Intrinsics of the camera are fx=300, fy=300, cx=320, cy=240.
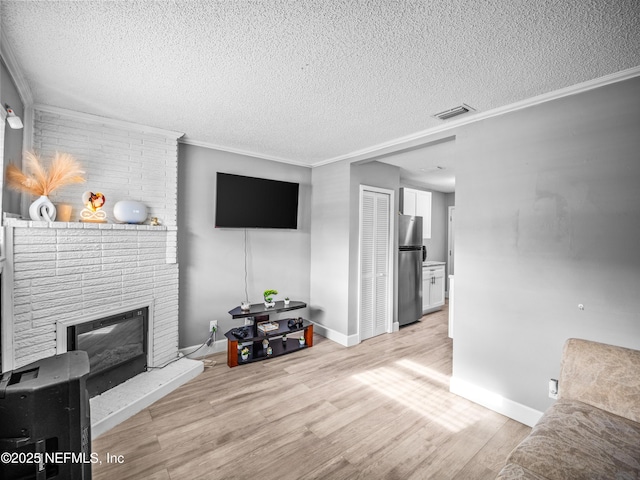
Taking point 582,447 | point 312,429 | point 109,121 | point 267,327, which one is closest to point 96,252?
point 109,121

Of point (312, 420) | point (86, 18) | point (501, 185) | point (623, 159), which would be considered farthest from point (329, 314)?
point (86, 18)

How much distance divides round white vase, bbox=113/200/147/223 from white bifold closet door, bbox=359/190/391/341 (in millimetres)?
2539

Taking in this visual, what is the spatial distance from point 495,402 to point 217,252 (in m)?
3.15

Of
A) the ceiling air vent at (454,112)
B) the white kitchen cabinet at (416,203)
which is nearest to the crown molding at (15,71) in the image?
the ceiling air vent at (454,112)

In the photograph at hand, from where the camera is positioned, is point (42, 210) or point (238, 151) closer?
point (42, 210)

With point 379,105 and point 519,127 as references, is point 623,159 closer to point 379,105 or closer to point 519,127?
point 519,127

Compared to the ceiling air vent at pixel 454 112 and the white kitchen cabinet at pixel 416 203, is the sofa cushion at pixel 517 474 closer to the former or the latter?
the ceiling air vent at pixel 454 112

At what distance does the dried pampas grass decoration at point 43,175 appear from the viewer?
2182 millimetres

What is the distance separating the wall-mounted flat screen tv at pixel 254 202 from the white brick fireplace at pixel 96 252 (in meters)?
0.54

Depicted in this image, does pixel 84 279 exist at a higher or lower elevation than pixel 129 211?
lower

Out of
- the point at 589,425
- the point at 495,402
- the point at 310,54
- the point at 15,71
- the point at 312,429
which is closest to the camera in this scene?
the point at 589,425

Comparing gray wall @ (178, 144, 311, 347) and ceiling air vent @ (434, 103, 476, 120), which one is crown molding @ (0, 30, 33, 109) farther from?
ceiling air vent @ (434, 103, 476, 120)

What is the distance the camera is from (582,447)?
4.35 feet

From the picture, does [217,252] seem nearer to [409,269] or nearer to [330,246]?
[330,246]
